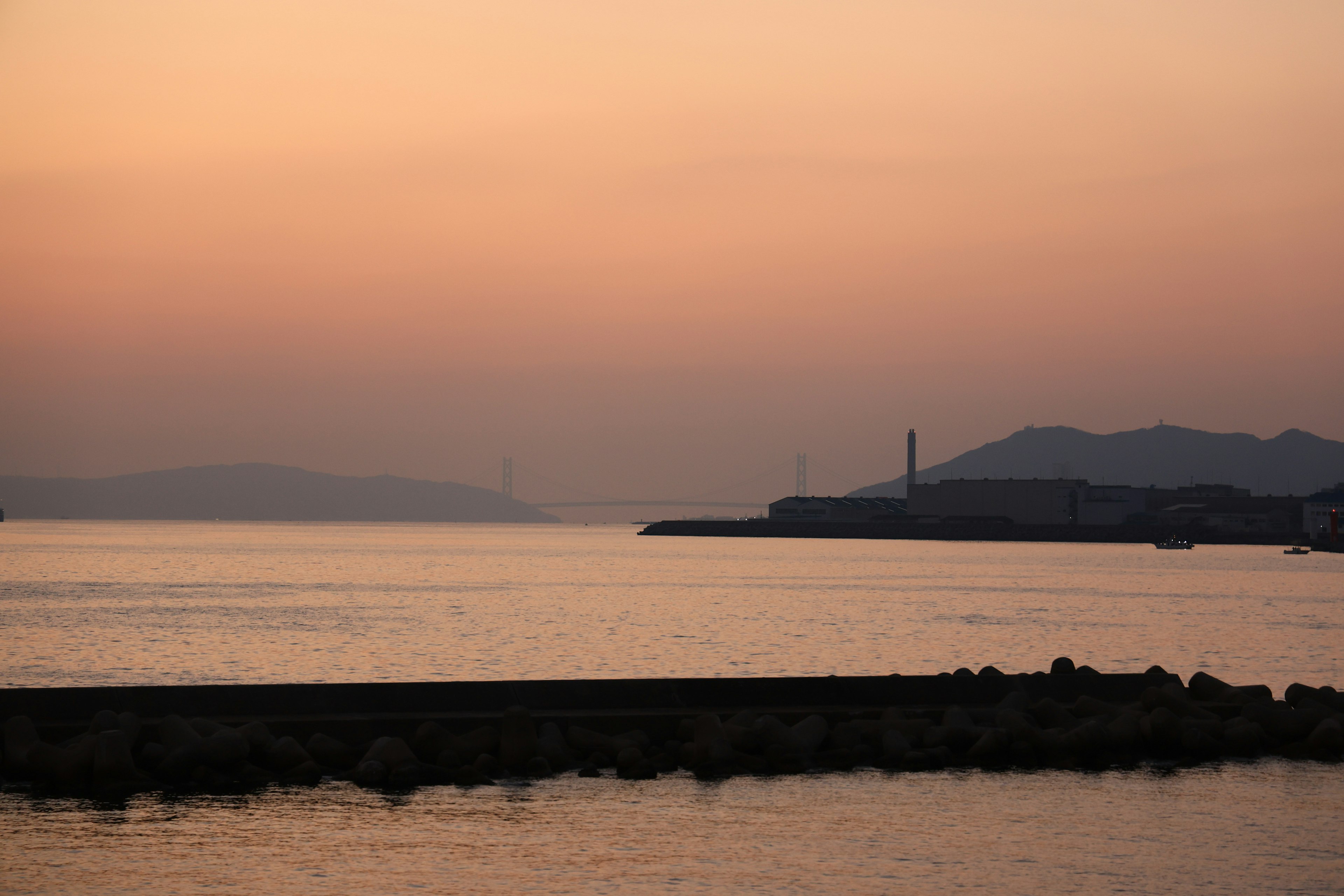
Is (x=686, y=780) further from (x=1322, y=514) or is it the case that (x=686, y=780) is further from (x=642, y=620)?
(x=1322, y=514)

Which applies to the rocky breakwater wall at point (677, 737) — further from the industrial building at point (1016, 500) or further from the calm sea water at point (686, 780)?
the industrial building at point (1016, 500)

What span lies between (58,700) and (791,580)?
223 ft

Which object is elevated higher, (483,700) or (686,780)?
(483,700)

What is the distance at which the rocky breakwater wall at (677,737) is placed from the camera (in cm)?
1528

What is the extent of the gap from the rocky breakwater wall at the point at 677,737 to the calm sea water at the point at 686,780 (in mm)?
457

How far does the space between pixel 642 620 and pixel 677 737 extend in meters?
31.0

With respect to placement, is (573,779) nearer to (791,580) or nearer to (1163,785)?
(1163,785)

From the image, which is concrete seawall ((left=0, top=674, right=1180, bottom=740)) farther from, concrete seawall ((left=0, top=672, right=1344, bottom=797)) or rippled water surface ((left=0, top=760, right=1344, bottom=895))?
rippled water surface ((left=0, top=760, right=1344, bottom=895))

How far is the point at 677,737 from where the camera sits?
57.1 ft

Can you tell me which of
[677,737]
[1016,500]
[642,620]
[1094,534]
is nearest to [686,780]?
[677,737]

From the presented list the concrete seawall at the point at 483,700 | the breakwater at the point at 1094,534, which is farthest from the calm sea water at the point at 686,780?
the breakwater at the point at 1094,534

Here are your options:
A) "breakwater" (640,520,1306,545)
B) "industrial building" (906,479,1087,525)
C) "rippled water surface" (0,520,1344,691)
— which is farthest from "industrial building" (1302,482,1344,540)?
"rippled water surface" (0,520,1344,691)

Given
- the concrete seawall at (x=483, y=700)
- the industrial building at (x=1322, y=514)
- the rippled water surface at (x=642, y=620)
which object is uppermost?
the industrial building at (x=1322, y=514)

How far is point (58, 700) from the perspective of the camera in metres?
16.4
